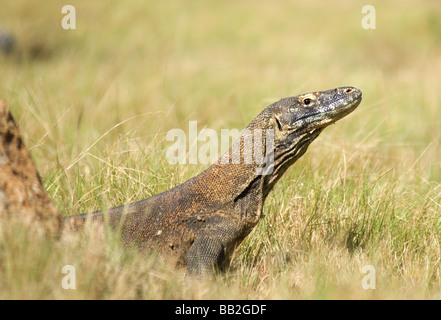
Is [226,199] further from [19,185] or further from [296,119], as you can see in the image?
[19,185]

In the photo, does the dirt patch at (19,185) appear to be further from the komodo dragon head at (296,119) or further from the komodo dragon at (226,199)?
the komodo dragon head at (296,119)

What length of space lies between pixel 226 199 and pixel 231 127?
154 inches

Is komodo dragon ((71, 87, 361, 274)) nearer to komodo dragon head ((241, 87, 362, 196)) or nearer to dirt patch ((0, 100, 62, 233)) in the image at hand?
komodo dragon head ((241, 87, 362, 196))

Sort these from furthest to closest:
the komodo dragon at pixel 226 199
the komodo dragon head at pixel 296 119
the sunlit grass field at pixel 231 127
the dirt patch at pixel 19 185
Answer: the komodo dragon head at pixel 296 119 < the komodo dragon at pixel 226 199 < the sunlit grass field at pixel 231 127 < the dirt patch at pixel 19 185

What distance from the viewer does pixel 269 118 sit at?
164 inches

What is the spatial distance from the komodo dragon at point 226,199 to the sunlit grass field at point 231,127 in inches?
8.7

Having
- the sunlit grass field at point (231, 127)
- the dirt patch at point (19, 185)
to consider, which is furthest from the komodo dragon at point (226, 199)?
the dirt patch at point (19, 185)

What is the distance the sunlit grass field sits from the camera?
11.2 feet

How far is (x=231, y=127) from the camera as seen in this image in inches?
308

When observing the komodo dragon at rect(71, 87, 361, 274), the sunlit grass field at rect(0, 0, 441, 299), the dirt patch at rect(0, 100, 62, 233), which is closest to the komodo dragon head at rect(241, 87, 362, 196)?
the komodo dragon at rect(71, 87, 361, 274)

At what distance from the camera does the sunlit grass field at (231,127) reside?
3406mm

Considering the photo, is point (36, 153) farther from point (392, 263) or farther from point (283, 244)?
point (392, 263)

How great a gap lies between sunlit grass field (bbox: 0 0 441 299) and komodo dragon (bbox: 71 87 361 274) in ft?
0.72

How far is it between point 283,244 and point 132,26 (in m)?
12.5
